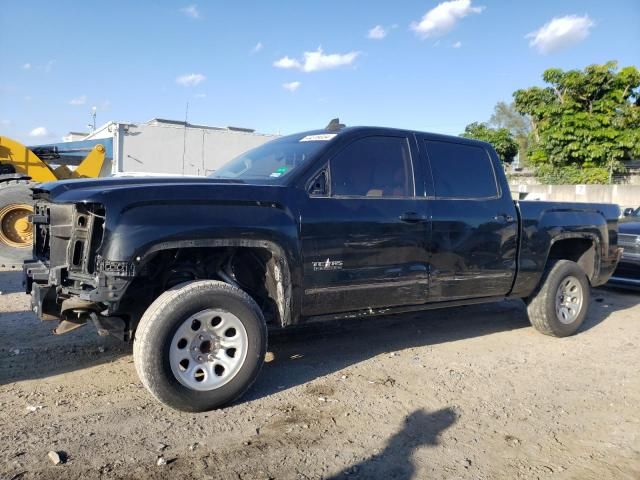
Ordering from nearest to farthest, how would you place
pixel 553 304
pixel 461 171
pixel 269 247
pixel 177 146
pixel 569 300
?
pixel 269 247
pixel 461 171
pixel 553 304
pixel 569 300
pixel 177 146

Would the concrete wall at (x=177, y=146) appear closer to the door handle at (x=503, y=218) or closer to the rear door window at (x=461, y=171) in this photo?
the rear door window at (x=461, y=171)

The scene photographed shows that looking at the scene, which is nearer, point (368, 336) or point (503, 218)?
point (503, 218)

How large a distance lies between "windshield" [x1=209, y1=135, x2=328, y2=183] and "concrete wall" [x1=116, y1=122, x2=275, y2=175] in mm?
12223

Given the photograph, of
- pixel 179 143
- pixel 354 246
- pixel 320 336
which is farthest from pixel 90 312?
pixel 179 143

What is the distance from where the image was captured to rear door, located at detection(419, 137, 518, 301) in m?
4.68

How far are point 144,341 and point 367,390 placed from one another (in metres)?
1.72

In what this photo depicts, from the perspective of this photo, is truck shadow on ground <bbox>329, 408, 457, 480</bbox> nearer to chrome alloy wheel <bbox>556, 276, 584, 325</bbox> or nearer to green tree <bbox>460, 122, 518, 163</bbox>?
chrome alloy wheel <bbox>556, 276, 584, 325</bbox>

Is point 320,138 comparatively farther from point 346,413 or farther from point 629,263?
point 629,263

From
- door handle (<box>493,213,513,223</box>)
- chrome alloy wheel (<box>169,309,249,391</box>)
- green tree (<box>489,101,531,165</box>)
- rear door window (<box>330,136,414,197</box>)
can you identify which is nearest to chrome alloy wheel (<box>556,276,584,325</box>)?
door handle (<box>493,213,513,223</box>)

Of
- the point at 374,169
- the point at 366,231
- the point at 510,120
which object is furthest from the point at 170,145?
the point at 510,120

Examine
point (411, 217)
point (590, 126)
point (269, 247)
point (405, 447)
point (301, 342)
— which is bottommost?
point (405, 447)

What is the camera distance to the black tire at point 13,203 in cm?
820

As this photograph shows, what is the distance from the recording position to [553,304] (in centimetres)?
568

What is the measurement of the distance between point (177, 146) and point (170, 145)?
24 centimetres
